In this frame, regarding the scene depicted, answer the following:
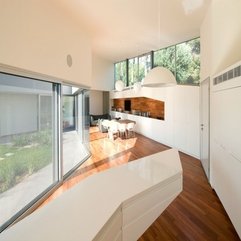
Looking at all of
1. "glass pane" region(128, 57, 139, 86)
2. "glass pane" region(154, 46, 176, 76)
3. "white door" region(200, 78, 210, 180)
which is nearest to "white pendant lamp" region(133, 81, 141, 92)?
"glass pane" region(128, 57, 139, 86)

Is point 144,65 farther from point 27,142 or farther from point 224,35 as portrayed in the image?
point 27,142

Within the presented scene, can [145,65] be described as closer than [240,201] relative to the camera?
No

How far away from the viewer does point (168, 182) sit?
1762 millimetres

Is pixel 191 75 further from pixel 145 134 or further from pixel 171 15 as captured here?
pixel 145 134

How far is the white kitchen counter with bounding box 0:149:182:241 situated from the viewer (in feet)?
3.21


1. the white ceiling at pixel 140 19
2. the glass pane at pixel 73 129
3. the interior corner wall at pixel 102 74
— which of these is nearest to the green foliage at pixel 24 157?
the glass pane at pixel 73 129

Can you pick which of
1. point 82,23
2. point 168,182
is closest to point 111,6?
point 82,23

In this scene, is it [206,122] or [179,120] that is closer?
[206,122]

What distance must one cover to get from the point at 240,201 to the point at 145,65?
7503 mm

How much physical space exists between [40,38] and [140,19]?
2.82 meters

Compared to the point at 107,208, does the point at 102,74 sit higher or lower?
higher

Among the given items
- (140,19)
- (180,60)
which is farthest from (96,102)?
(140,19)

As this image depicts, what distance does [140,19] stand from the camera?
472cm

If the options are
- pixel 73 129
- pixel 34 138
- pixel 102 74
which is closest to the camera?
pixel 34 138
